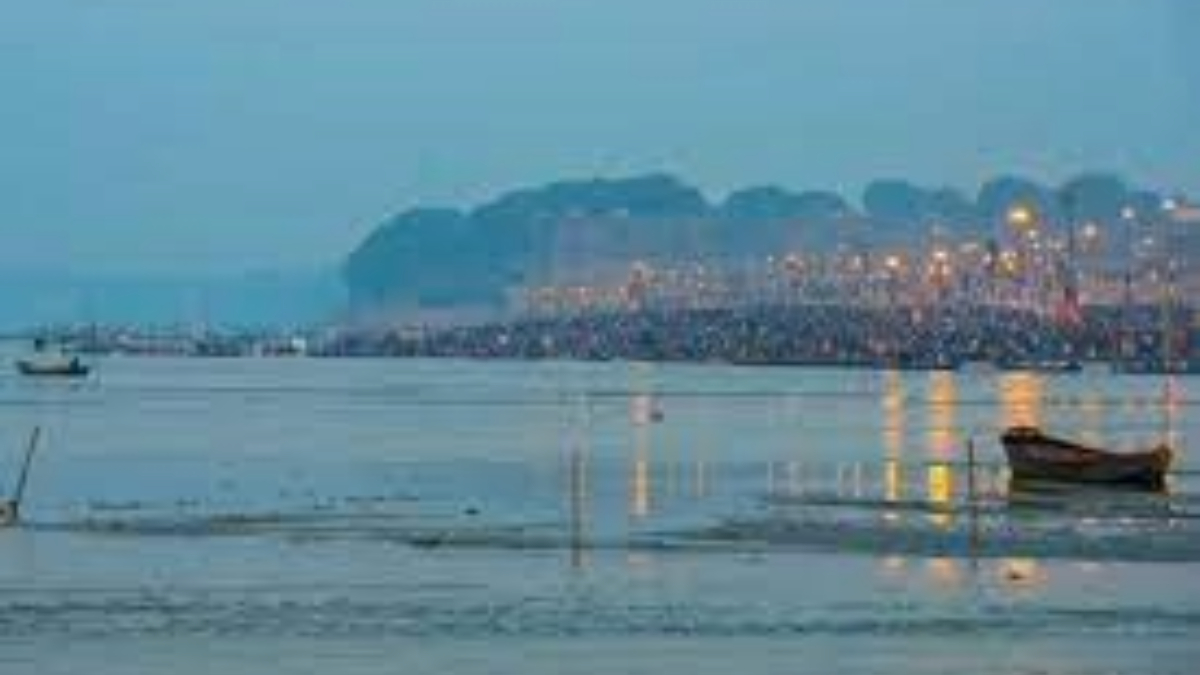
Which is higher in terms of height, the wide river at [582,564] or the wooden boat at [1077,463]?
the wooden boat at [1077,463]

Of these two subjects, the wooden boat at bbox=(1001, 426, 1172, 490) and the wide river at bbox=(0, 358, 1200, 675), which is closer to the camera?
the wide river at bbox=(0, 358, 1200, 675)

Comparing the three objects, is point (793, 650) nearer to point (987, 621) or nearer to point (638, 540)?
point (987, 621)

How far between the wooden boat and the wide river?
0.83 metres

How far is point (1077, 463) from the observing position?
197 ft

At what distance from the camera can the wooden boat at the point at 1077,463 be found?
192 feet

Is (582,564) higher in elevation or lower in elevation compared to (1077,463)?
lower

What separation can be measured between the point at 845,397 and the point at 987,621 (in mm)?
143264

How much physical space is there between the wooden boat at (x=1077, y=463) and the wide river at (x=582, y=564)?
2.72 ft

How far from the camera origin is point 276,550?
135 ft

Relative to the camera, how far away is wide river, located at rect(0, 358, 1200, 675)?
28141mm

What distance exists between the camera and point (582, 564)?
39.0 meters

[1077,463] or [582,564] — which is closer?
[582,564]

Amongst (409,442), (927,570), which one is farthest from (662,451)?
(927,570)

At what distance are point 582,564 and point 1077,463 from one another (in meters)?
23.4
